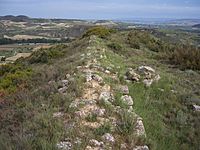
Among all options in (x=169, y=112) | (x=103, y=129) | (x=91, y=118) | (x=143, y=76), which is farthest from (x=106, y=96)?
(x=143, y=76)

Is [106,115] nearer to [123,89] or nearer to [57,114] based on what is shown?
[57,114]

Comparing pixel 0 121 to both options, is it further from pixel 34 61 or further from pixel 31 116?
pixel 34 61

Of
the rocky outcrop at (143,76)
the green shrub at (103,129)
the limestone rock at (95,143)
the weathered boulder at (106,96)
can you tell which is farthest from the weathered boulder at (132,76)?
the limestone rock at (95,143)

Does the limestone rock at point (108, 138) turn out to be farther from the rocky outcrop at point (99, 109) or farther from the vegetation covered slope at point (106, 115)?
the vegetation covered slope at point (106, 115)

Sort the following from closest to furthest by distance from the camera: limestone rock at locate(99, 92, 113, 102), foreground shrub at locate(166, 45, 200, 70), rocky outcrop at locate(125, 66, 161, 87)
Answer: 1. limestone rock at locate(99, 92, 113, 102)
2. rocky outcrop at locate(125, 66, 161, 87)
3. foreground shrub at locate(166, 45, 200, 70)

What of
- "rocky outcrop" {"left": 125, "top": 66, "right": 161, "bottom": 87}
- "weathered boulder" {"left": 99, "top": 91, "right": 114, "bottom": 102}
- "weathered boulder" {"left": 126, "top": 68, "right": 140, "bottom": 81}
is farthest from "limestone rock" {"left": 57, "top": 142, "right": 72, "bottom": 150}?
"weathered boulder" {"left": 126, "top": 68, "right": 140, "bottom": 81}

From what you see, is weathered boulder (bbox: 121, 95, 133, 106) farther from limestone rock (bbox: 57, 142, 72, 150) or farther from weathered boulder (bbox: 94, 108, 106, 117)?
limestone rock (bbox: 57, 142, 72, 150)

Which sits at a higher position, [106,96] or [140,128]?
[106,96]

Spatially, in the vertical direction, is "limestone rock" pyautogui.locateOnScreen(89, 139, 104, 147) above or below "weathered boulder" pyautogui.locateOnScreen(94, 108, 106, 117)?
below

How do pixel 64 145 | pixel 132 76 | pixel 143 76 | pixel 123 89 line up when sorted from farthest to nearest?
pixel 143 76 → pixel 132 76 → pixel 123 89 → pixel 64 145

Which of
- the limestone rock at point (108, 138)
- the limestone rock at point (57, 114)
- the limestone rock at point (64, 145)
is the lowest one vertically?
the limestone rock at point (108, 138)

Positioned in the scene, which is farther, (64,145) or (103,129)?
(103,129)

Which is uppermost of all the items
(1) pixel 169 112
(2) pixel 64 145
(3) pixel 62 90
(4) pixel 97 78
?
(4) pixel 97 78

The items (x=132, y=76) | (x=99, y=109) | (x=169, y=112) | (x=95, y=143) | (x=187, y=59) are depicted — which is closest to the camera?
(x=95, y=143)
